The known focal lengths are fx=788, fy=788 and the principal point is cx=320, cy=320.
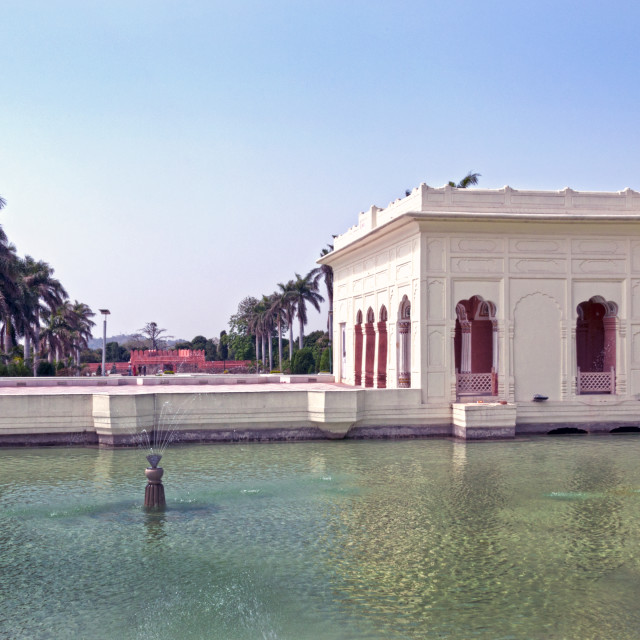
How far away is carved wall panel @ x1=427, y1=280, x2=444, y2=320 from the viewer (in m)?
20.5

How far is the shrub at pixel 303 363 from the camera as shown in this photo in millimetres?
47156

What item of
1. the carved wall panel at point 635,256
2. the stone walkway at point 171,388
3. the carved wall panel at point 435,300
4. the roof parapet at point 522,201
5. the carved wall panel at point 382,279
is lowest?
the stone walkway at point 171,388

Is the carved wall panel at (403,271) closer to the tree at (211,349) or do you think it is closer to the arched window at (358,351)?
the arched window at (358,351)

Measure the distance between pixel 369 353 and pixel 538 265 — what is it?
7.75 m

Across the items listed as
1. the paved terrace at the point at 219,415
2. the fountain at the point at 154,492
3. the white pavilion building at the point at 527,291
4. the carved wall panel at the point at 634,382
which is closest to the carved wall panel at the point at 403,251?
the white pavilion building at the point at 527,291

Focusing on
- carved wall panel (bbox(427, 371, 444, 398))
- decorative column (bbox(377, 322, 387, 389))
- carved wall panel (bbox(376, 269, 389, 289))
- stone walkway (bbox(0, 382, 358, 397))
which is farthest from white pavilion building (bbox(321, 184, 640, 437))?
stone walkway (bbox(0, 382, 358, 397))

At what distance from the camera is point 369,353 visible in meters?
27.0

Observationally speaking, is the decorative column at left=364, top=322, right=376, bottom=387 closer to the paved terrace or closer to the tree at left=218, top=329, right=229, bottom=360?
the paved terrace

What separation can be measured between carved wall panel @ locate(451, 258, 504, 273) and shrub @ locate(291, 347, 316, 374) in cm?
2713

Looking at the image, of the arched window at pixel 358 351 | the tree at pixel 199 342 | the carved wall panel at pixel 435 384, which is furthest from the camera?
the tree at pixel 199 342

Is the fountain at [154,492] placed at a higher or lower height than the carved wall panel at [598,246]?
lower

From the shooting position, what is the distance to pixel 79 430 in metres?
18.7

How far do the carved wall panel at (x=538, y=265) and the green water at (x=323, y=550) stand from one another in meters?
6.03

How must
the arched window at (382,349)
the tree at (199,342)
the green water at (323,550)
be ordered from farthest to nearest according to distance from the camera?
the tree at (199,342) → the arched window at (382,349) → the green water at (323,550)
